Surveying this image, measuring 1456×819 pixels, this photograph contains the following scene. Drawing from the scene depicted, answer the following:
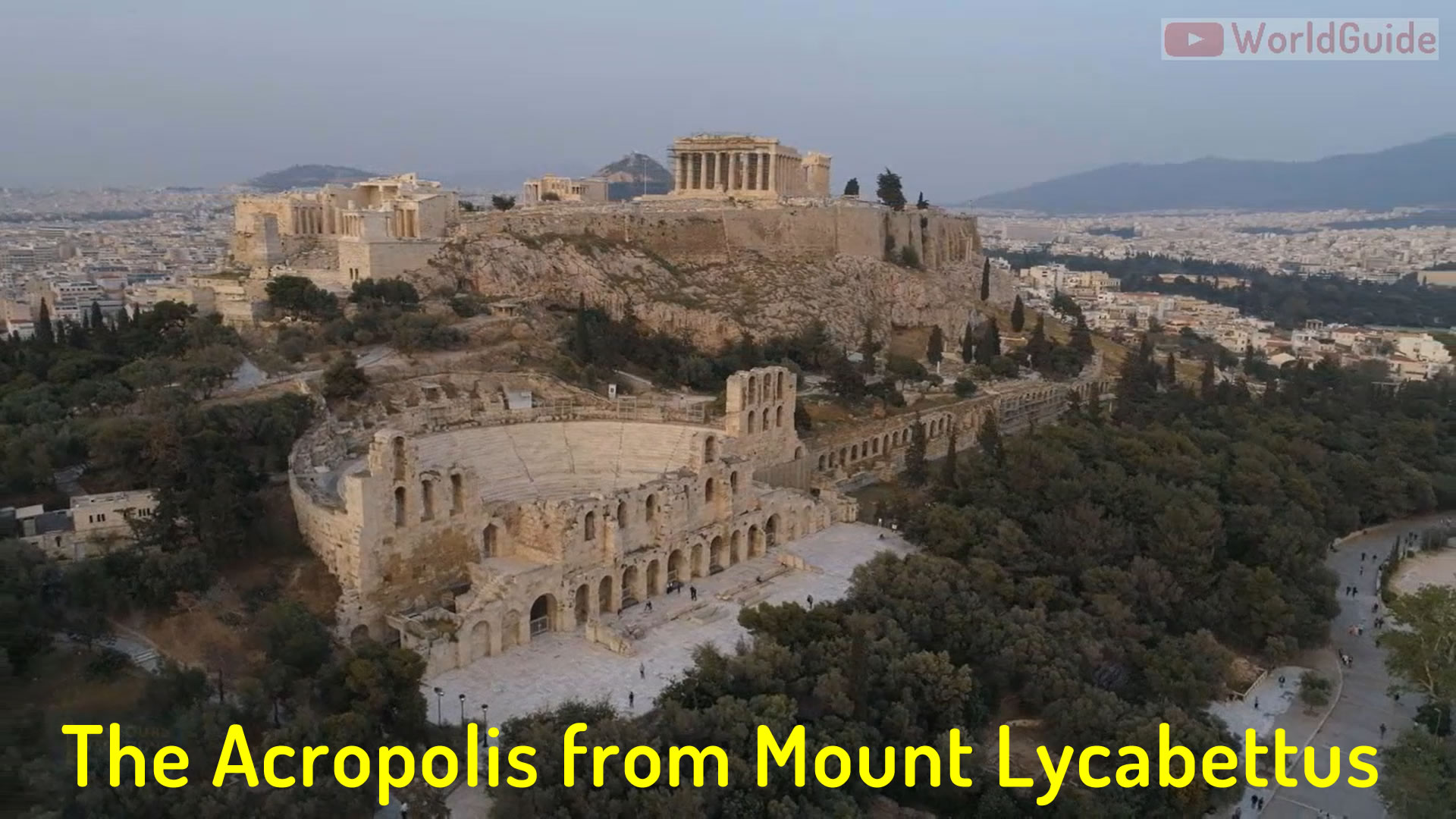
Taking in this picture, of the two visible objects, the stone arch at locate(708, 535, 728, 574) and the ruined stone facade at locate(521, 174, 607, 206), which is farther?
the ruined stone facade at locate(521, 174, 607, 206)

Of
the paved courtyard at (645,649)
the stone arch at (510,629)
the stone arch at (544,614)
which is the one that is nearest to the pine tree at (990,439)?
the paved courtyard at (645,649)

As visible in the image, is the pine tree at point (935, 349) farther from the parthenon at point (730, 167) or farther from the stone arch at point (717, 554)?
the stone arch at point (717, 554)

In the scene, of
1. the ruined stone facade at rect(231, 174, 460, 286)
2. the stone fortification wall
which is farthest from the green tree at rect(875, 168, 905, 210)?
the ruined stone facade at rect(231, 174, 460, 286)

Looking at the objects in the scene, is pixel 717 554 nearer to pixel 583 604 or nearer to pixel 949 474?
pixel 583 604

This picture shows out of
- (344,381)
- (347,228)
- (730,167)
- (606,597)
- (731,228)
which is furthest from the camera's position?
(730,167)

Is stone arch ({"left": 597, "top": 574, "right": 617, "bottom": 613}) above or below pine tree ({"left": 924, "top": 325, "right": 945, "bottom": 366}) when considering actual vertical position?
below

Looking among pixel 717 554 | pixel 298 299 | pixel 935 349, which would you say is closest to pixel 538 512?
pixel 717 554

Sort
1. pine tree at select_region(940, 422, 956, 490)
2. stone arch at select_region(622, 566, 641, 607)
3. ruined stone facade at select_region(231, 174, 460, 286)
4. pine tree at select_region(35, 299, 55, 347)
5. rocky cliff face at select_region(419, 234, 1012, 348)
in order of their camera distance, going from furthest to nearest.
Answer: rocky cliff face at select_region(419, 234, 1012, 348)
ruined stone facade at select_region(231, 174, 460, 286)
pine tree at select_region(35, 299, 55, 347)
pine tree at select_region(940, 422, 956, 490)
stone arch at select_region(622, 566, 641, 607)

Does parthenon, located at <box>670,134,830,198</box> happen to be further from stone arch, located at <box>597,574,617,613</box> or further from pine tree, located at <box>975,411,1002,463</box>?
stone arch, located at <box>597,574,617,613</box>
